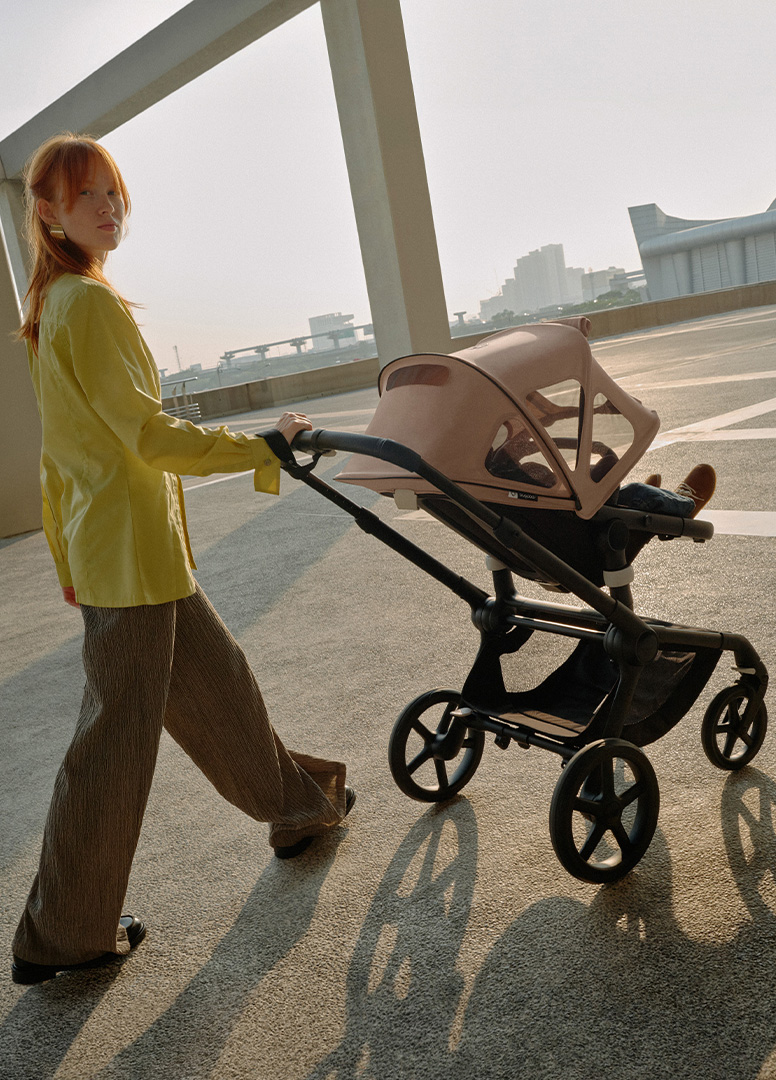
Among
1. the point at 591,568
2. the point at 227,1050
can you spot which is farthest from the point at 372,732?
the point at 227,1050

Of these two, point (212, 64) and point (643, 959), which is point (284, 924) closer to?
point (643, 959)

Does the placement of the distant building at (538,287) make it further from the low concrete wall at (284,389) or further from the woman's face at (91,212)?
the woman's face at (91,212)

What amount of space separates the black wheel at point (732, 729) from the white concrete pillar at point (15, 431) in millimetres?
7724

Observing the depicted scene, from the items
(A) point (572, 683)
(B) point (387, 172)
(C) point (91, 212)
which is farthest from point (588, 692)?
(B) point (387, 172)

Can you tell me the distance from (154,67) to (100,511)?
11.6 m

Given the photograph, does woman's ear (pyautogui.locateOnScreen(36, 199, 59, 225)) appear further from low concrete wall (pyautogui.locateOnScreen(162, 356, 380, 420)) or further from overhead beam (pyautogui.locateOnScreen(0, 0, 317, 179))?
low concrete wall (pyautogui.locateOnScreen(162, 356, 380, 420))

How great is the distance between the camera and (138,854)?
106 inches

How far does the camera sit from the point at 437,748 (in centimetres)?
260

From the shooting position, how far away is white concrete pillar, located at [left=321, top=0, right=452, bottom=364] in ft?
29.1

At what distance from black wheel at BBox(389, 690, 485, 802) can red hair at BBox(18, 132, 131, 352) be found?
53.2 inches

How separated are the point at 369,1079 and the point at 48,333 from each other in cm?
159

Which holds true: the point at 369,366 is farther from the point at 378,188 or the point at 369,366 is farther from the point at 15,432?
the point at 15,432

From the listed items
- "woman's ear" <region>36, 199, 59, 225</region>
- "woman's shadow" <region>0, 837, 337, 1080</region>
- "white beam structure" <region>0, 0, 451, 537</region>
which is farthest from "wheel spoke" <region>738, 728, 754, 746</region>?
"white beam structure" <region>0, 0, 451, 537</region>

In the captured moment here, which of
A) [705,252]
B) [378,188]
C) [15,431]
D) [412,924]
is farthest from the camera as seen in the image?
[705,252]
